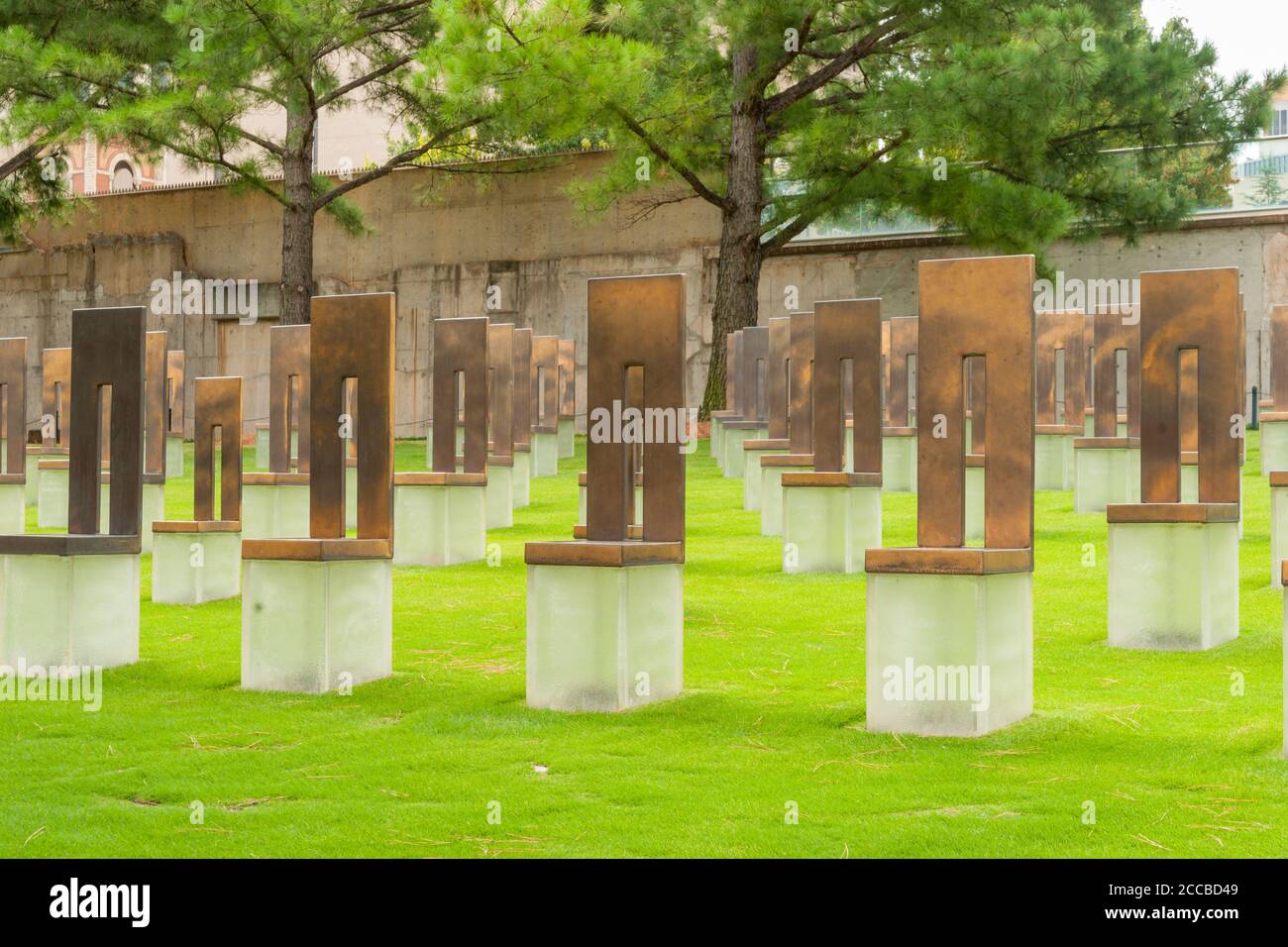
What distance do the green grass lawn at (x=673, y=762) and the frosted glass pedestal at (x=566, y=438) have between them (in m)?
11.9

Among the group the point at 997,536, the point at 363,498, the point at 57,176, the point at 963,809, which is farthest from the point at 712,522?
the point at 57,176

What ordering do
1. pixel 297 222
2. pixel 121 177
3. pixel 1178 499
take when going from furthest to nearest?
pixel 121 177, pixel 297 222, pixel 1178 499

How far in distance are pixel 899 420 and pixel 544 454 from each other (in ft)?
16.1

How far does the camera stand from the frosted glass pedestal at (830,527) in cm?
1075

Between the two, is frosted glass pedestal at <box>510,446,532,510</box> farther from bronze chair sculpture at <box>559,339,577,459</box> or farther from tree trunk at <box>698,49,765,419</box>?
tree trunk at <box>698,49,765,419</box>

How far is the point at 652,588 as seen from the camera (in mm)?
6996

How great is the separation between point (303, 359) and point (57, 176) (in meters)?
14.0

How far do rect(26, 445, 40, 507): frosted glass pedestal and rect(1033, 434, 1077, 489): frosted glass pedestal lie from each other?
985 cm

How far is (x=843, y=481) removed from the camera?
1074cm

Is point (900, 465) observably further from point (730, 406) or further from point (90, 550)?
point (90, 550)

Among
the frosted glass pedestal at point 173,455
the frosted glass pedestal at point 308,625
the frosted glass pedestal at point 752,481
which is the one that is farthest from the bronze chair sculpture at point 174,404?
the frosted glass pedestal at point 308,625

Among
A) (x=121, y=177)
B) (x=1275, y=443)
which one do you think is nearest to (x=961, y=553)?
(x=1275, y=443)

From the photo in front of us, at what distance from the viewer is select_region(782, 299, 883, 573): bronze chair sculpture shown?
10734 millimetres

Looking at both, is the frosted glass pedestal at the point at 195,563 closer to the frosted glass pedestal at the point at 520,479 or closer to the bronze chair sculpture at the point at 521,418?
the bronze chair sculpture at the point at 521,418
